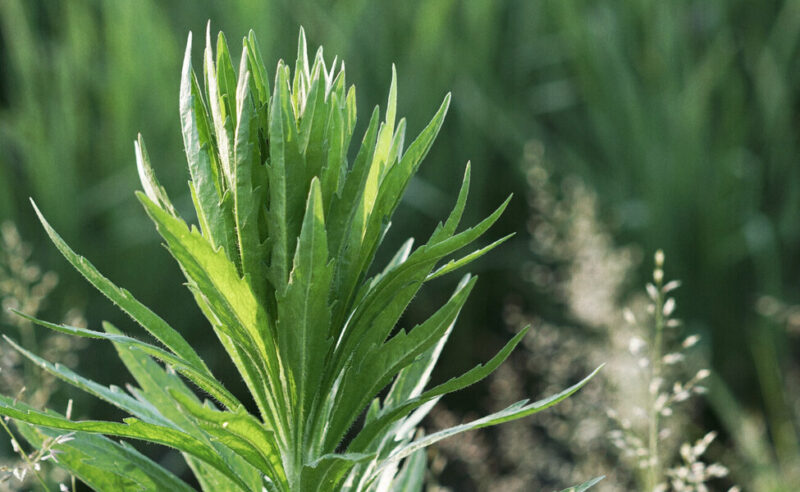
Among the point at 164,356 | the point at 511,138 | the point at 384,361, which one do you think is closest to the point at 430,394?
the point at 384,361

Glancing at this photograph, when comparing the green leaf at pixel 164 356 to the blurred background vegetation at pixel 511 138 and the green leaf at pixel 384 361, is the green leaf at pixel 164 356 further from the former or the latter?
the blurred background vegetation at pixel 511 138

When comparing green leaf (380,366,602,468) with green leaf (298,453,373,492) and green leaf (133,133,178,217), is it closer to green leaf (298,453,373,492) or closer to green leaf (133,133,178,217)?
green leaf (298,453,373,492)

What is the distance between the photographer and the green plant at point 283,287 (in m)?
0.49

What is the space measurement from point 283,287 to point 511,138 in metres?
2.15

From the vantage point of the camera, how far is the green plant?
487 millimetres

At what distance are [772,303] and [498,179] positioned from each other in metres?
1.02

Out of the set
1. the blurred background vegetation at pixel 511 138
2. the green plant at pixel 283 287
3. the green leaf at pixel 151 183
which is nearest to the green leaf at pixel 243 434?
the green plant at pixel 283 287

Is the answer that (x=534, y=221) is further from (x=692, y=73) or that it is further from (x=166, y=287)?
(x=166, y=287)

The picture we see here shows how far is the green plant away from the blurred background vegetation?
1.66 metres

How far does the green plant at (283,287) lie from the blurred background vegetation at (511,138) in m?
1.66

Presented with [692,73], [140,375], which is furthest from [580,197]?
[140,375]

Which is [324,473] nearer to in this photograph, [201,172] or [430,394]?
[430,394]

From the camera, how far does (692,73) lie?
260 cm

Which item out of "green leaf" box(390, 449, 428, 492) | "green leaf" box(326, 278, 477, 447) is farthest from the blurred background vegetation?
"green leaf" box(326, 278, 477, 447)
